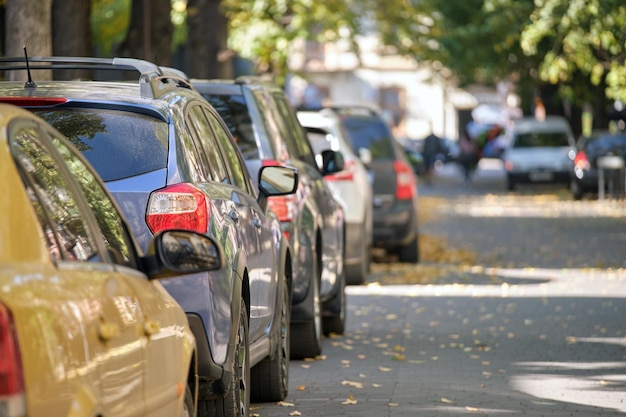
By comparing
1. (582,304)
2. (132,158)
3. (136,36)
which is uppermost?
(136,36)

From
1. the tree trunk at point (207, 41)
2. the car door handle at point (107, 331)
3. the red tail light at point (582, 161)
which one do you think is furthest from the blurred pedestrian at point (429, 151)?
the car door handle at point (107, 331)

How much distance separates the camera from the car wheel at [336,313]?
12430 mm

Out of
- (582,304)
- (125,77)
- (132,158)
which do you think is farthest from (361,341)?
(125,77)

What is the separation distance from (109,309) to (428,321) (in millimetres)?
9835

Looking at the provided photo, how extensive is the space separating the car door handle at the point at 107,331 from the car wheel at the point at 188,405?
1147mm

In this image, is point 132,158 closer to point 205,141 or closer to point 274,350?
point 205,141

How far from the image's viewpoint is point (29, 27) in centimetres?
1339

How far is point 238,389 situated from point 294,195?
148 inches

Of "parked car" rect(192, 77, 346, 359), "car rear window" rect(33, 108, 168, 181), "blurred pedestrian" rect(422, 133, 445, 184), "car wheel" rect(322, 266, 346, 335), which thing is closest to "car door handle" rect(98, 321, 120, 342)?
"car rear window" rect(33, 108, 168, 181)

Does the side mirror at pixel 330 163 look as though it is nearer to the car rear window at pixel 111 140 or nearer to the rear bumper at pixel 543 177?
the car rear window at pixel 111 140

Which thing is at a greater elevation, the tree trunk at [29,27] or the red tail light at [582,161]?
the tree trunk at [29,27]

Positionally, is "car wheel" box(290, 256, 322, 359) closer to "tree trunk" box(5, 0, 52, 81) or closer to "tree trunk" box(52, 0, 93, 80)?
"tree trunk" box(5, 0, 52, 81)

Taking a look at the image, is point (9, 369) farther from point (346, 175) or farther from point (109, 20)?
point (109, 20)

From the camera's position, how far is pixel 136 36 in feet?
62.0
